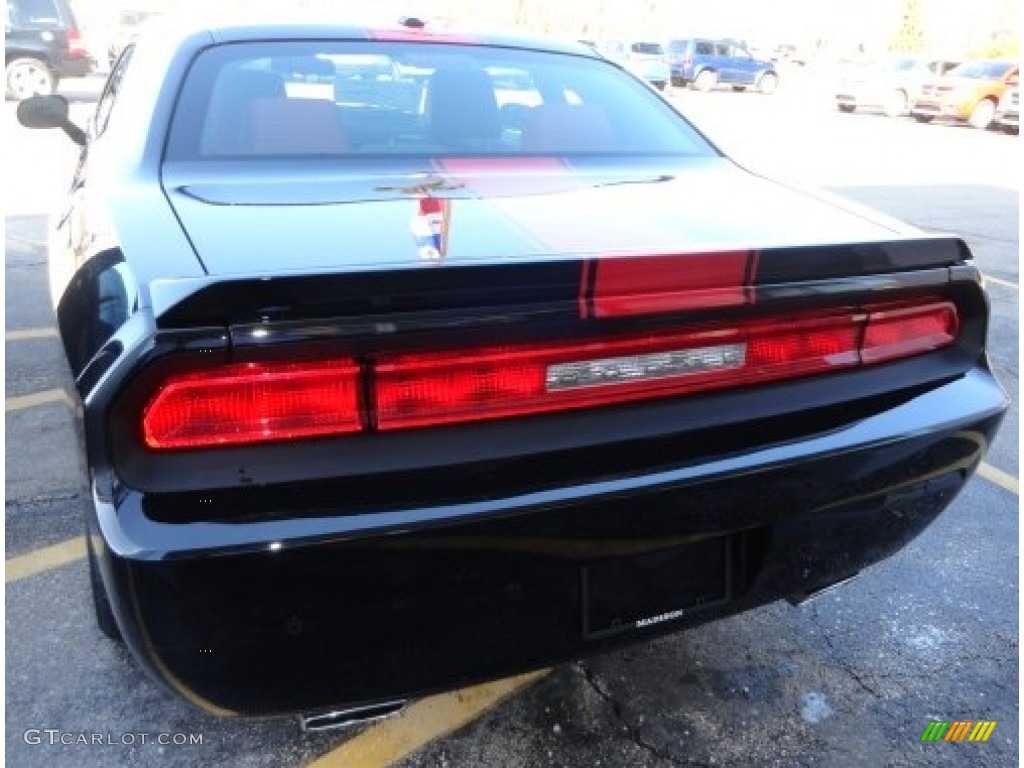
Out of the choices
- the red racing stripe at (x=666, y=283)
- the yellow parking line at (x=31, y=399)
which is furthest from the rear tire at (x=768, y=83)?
the red racing stripe at (x=666, y=283)

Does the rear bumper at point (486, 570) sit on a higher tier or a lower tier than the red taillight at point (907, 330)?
lower

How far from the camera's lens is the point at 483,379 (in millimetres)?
1483

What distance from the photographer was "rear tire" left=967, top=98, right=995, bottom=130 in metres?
20.1

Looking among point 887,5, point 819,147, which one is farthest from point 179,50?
point 887,5

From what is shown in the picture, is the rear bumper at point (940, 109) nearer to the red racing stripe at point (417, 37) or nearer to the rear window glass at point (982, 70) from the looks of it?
the rear window glass at point (982, 70)

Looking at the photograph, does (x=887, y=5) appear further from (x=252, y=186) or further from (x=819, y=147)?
(x=252, y=186)

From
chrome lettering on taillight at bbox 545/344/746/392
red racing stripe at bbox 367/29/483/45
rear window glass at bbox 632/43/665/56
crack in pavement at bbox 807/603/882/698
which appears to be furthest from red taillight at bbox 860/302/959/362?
rear window glass at bbox 632/43/665/56

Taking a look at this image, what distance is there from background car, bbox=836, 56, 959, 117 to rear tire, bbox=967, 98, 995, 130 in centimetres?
150

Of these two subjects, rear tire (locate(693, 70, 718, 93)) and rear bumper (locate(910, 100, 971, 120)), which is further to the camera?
rear tire (locate(693, 70, 718, 93))

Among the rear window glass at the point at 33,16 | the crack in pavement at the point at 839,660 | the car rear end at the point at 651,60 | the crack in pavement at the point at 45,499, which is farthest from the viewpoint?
the car rear end at the point at 651,60

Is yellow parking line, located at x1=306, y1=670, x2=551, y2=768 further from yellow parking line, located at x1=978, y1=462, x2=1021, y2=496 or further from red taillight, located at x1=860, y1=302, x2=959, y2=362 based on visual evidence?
yellow parking line, located at x1=978, y1=462, x2=1021, y2=496

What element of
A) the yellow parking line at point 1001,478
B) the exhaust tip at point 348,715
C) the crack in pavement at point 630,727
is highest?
the exhaust tip at point 348,715

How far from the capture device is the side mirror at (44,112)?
3.29 m

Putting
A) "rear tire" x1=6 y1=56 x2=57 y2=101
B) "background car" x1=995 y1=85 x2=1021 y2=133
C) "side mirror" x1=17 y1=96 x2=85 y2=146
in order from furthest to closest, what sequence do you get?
1. "background car" x1=995 y1=85 x2=1021 y2=133
2. "rear tire" x1=6 y1=56 x2=57 y2=101
3. "side mirror" x1=17 y1=96 x2=85 y2=146
